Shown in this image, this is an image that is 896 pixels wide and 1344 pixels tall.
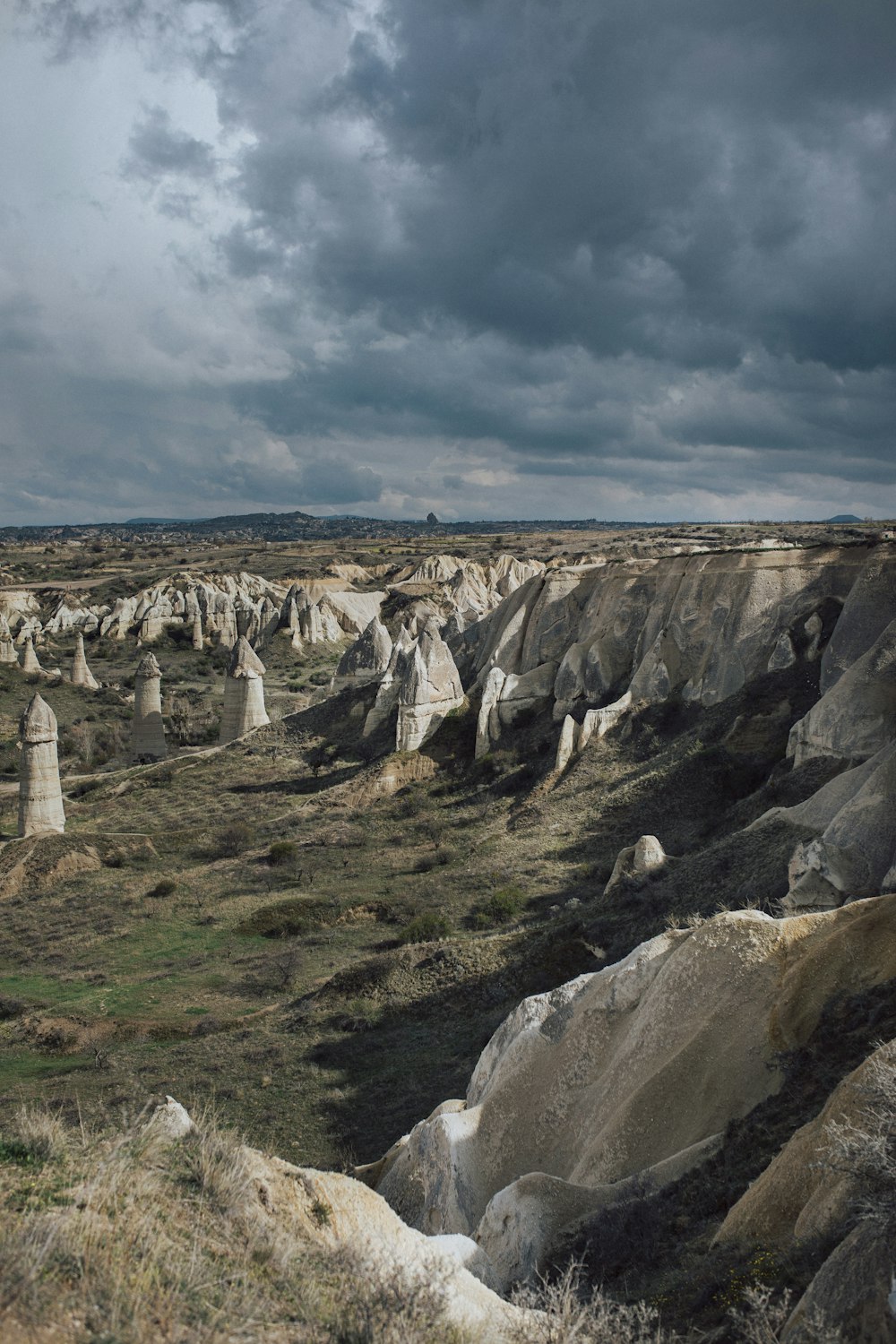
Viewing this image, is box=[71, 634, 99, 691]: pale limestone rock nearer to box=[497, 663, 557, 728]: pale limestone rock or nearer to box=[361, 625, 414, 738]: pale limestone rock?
box=[361, 625, 414, 738]: pale limestone rock

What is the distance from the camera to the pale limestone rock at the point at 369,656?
39.8 metres

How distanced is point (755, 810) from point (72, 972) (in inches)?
650

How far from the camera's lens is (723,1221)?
629 cm

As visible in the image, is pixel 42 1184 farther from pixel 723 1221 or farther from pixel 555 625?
pixel 555 625

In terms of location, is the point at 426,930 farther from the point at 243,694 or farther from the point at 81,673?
the point at 81,673

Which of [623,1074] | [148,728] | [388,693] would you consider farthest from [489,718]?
[623,1074]

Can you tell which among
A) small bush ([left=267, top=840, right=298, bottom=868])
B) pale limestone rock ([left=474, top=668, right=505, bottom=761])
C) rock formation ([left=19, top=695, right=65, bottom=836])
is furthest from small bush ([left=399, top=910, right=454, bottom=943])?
rock formation ([left=19, top=695, right=65, bottom=836])

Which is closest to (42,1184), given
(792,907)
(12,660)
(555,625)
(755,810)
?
(792,907)

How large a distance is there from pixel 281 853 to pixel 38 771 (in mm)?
9329

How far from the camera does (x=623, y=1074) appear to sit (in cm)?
905

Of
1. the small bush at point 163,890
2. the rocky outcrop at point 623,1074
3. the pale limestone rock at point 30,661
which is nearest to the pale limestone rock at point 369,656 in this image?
the small bush at point 163,890

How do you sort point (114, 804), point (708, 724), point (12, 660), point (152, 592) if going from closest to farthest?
point (708, 724) < point (114, 804) < point (12, 660) < point (152, 592)

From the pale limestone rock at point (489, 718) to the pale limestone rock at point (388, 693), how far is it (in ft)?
12.6

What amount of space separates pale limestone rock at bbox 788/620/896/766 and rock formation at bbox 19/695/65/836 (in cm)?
2384
